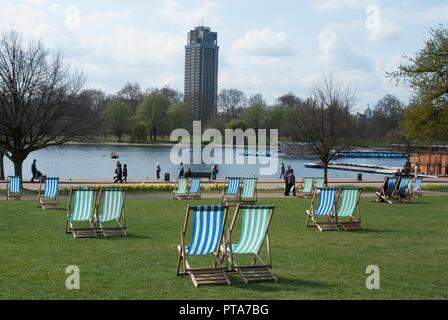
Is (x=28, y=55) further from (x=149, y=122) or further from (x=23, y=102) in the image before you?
(x=149, y=122)

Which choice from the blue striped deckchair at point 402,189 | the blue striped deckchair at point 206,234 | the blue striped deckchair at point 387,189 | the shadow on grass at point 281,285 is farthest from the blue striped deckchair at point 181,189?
the shadow on grass at point 281,285

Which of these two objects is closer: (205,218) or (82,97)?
(205,218)

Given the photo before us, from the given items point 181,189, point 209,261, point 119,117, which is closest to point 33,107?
point 181,189

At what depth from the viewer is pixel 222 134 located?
111812 millimetres

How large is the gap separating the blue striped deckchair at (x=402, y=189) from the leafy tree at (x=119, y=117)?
85.4 metres

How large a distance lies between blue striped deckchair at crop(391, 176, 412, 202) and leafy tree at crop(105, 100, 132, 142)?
8543cm

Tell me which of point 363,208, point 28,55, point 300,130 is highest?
point 28,55

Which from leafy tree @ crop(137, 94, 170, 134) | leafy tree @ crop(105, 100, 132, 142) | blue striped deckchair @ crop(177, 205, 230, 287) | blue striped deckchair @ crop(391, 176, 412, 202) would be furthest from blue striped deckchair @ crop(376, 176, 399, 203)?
leafy tree @ crop(137, 94, 170, 134)

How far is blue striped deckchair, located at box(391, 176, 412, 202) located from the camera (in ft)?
68.8

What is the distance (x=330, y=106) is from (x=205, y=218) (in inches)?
1252

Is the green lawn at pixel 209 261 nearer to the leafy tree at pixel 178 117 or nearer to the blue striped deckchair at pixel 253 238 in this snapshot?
the blue striped deckchair at pixel 253 238

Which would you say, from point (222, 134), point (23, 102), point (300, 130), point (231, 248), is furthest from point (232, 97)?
point (231, 248)

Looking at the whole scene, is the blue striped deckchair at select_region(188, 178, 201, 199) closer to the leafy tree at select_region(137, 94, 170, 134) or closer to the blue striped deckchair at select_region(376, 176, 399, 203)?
the blue striped deckchair at select_region(376, 176, 399, 203)

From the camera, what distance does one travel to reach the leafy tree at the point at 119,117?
104438 millimetres
